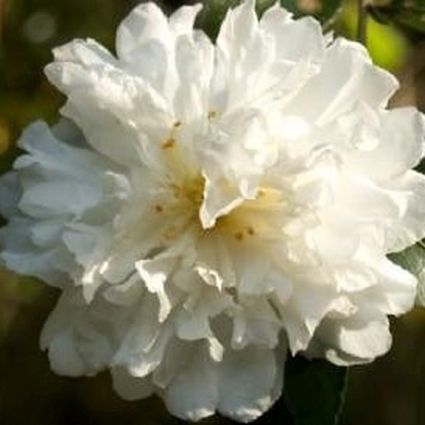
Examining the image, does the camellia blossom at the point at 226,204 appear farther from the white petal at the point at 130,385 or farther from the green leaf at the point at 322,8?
the green leaf at the point at 322,8

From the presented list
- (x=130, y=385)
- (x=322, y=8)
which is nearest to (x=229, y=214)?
(x=130, y=385)

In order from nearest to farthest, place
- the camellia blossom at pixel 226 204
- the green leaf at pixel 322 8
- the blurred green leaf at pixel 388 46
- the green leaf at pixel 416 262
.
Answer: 1. the camellia blossom at pixel 226 204
2. the green leaf at pixel 416 262
3. the green leaf at pixel 322 8
4. the blurred green leaf at pixel 388 46

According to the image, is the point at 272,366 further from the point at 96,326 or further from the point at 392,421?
the point at 392,421

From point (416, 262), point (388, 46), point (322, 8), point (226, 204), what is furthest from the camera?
point (388, 46)

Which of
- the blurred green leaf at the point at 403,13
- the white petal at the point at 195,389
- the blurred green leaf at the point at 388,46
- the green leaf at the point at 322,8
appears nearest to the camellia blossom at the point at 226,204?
the white petal at the point at 195,389

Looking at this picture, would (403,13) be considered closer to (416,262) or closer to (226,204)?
(416,262)

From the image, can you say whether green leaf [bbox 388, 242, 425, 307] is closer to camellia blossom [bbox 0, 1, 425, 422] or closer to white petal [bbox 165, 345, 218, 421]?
camellia blossom [bbox 0, 1, 425, 422]

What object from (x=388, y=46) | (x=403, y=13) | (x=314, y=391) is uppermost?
(x=403, y=13)
